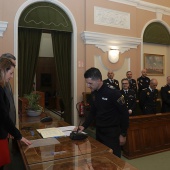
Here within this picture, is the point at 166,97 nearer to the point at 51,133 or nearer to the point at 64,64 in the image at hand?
the point at 64,64

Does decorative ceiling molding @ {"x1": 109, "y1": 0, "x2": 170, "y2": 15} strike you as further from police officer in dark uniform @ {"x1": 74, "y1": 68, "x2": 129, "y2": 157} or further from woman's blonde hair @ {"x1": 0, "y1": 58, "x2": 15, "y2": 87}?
woman's blonde hair @ {"x1": 0, "y1": 58, "x2": 15, "y2": 87}

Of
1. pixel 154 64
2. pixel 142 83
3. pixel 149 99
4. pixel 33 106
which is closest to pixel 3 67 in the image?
pixel 33 106

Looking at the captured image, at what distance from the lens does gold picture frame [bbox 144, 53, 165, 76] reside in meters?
7.23

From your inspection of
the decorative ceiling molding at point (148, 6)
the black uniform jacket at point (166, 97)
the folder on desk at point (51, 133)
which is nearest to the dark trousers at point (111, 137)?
the folder on desk at point (51, 133)

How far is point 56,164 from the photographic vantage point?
4.58 ft

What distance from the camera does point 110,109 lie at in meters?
2.19

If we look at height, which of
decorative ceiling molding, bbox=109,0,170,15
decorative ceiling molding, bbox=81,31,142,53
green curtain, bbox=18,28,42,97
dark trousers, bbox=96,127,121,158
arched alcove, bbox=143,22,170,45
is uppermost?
decorative ceiling molding, bbox=109,0,170,15

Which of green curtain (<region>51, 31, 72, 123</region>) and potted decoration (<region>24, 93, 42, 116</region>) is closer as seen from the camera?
potted decoration (<region>24, 93, 42, 116</region>)

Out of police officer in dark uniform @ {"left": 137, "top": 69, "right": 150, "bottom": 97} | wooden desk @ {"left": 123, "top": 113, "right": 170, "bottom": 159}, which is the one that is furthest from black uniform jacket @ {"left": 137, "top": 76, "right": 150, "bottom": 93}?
wooden desk @ {"left": 123, "top": 113, "right": 170, "bottom": 159}

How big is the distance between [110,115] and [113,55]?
13.7 ft

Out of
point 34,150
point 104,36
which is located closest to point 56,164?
point 34,150

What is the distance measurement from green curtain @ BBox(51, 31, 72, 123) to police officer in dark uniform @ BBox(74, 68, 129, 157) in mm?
3430

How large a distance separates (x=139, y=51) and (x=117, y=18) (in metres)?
1.41

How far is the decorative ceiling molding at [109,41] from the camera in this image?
568 cm
